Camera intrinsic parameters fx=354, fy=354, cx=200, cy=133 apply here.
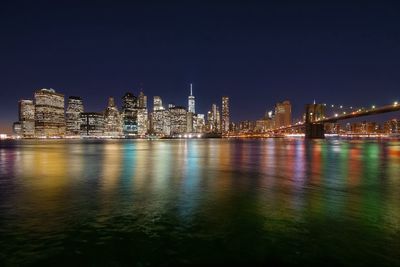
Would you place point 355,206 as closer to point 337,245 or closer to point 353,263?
point 337,245

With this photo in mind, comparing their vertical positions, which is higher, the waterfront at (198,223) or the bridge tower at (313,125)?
the bridge tower at (313,125)

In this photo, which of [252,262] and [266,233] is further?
[266,233]

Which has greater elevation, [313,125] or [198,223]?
[313,125]

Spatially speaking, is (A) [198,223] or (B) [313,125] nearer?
(A) [198,223]

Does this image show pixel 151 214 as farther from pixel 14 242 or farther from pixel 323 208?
pixel 323 208

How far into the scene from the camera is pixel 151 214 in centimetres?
1370

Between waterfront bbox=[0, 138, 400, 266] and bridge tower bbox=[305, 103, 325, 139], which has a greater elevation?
bridge tower bbox=[305, 103, 325, 139]

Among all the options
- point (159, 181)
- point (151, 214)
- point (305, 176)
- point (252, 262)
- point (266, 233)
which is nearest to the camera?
point (252, 262)

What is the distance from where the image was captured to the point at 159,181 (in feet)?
77.2

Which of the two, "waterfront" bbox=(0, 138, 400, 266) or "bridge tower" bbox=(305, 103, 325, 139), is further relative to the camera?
"bridge tower" bbox=(305, 103, 325, 139)

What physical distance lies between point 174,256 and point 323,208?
819 cm

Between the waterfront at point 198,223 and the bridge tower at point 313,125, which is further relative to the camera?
the bridge tower at point 313,125

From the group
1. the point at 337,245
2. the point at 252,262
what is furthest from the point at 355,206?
A: the point at 252,262

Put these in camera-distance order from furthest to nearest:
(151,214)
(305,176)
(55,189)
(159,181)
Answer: (305,176), (159,181), (55,189), (151,214)
